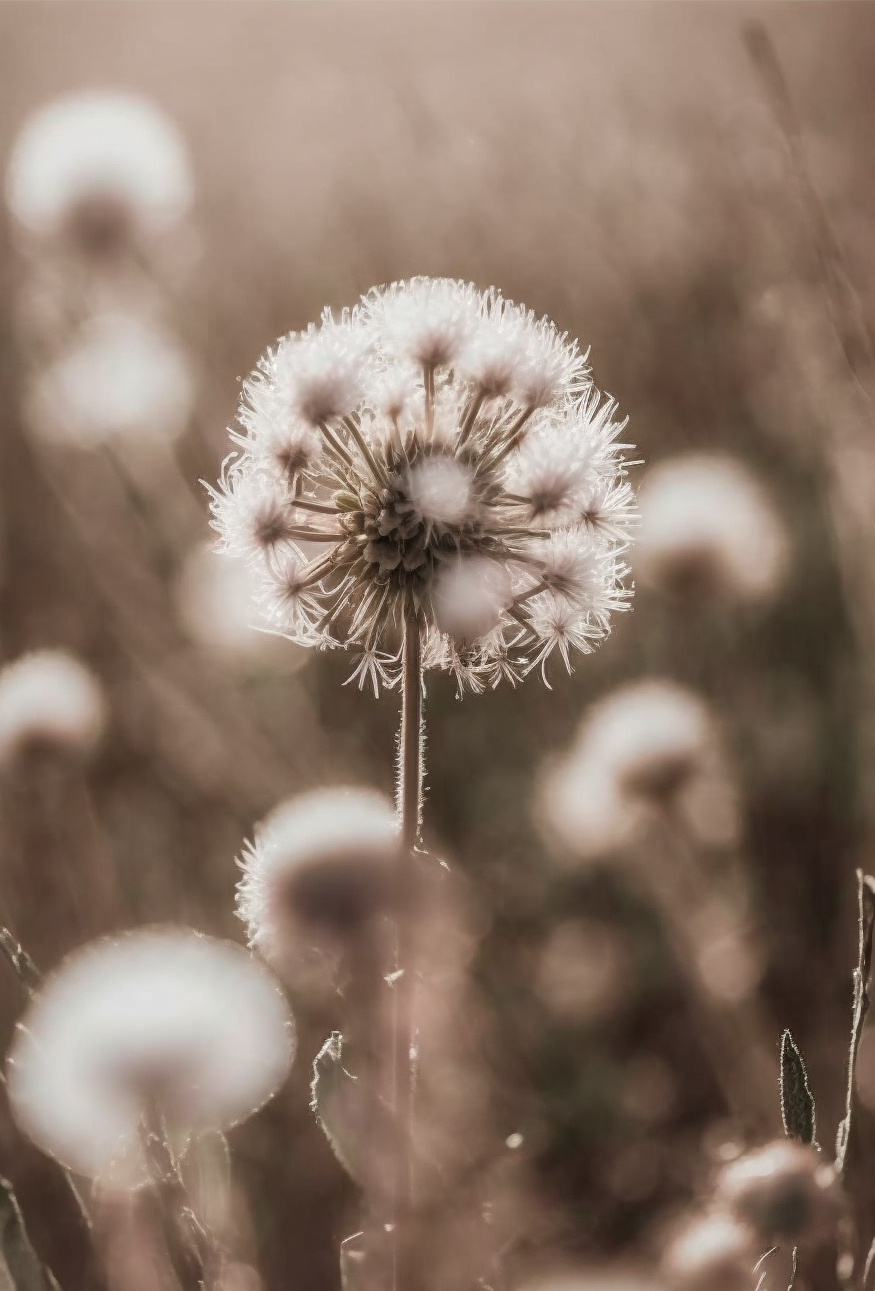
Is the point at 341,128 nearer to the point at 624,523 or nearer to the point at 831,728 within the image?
the point at 831,728

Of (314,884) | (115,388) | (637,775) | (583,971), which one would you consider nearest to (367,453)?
(314,884)

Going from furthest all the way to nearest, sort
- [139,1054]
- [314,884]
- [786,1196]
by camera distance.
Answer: [314,884]
[139,1054]
[786,1196]

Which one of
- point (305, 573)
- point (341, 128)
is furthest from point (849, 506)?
point (341, 128)

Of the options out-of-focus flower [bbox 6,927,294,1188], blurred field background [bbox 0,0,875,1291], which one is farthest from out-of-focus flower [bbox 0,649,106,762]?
out-of-focus flower [bbox 6,927,294,1188]

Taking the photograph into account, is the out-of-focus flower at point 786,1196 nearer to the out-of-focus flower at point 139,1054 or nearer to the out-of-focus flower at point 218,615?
the out-of-focus flower at point 139,1054

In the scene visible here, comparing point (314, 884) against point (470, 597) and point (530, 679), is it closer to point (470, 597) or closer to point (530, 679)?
point (470, 597)

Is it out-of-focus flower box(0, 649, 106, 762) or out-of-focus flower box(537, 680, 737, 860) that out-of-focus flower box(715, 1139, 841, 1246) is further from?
out-of-focus flower box(0, 649, 106, 762)
